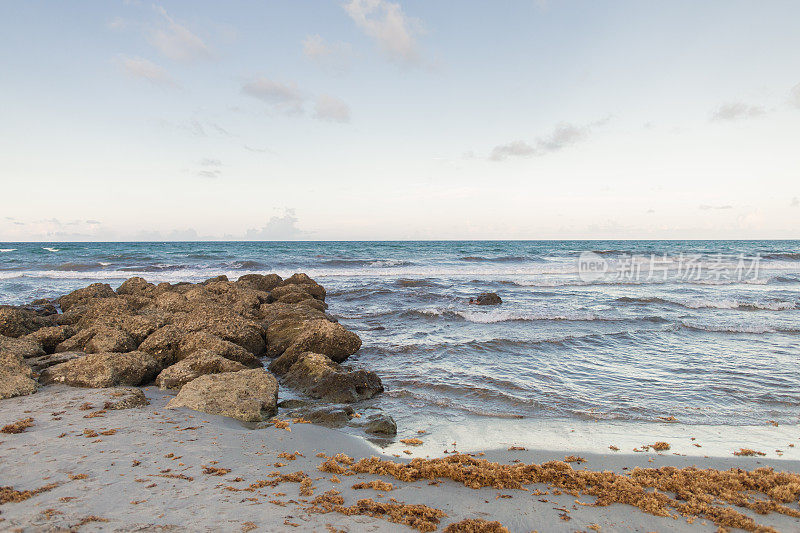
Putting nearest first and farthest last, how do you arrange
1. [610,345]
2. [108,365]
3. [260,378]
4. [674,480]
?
[674,480], [260,378], [108,365], [610,345]

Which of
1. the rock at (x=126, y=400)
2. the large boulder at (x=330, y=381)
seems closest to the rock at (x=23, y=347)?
the rock at (x=126, y=400)

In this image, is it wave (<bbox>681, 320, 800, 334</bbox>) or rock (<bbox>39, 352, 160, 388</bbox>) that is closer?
rock (<bbox>39, 352, 160, 388</bbox>)

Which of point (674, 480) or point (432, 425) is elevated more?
point (674, 480)

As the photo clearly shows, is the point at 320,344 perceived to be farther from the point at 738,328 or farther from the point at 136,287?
the point at 738,328

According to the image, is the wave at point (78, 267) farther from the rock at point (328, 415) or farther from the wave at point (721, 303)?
the wave at point (721, 303)

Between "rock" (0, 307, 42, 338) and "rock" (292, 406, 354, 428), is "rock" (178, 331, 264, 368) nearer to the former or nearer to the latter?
"rock" (292, 406, 354, 428)

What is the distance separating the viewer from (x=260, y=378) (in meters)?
5.82

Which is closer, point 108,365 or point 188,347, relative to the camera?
point 108,365

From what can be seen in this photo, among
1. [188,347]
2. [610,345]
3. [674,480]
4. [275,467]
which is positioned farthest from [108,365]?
[610,345]

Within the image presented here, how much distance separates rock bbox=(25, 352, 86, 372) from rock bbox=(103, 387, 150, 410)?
190 centimetres

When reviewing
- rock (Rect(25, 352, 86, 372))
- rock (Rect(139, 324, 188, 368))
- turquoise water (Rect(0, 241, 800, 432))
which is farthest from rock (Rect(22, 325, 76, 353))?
turquoise water (Rect(0, 241, 800, 432))

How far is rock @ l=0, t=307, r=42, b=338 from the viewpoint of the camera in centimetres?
868

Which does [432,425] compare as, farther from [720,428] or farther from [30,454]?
[30,454]

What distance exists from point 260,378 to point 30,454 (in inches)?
96.4
